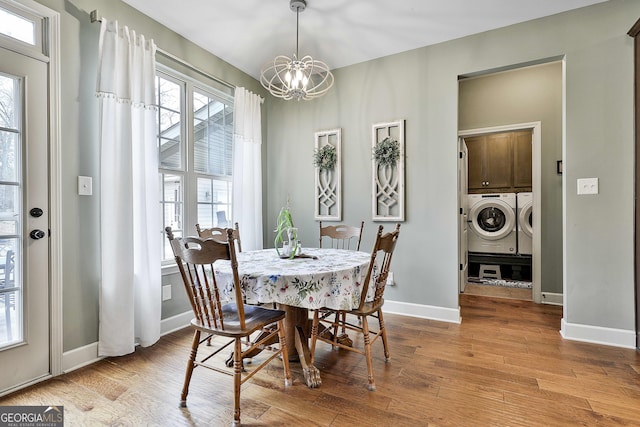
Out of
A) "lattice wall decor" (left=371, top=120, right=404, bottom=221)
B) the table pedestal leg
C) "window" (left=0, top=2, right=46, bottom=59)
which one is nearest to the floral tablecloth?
the table pedestal leg

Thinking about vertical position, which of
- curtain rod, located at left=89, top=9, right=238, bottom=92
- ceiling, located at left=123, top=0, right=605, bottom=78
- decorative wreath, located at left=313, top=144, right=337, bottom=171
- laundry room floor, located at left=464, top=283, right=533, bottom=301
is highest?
ceiling, located at left=123, top=0, right=605, bottom=78

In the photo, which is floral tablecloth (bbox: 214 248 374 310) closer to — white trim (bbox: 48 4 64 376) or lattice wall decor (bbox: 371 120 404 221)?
white trim (bbox: 48 4 64 376)

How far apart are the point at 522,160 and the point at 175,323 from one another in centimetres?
505

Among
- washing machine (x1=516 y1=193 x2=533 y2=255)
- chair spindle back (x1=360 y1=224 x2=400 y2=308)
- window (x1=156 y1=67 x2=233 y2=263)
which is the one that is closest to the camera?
chair spindle back (x1=360 y1=224 x2=400 y2=308)

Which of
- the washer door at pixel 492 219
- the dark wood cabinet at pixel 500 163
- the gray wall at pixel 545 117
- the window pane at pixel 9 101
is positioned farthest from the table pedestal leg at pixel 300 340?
the dark wood cabinet at pixel 500 163

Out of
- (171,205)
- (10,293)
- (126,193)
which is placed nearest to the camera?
(10,293)

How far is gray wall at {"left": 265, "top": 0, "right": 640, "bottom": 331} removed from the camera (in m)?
2.40

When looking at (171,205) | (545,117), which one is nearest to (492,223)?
(545,117)

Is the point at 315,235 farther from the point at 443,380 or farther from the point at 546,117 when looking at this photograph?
the point at 546,117

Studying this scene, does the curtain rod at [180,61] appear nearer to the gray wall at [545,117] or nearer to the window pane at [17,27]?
the window pane at [17,27]

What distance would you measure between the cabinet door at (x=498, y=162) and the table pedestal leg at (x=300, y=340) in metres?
4.07

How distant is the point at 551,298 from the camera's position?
3514mm

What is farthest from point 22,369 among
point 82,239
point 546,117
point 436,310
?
point 546,117

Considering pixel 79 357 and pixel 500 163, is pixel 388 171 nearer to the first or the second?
pixel 500 163
